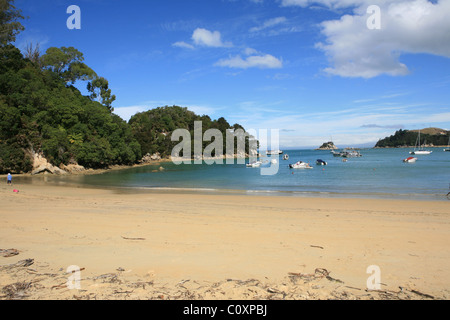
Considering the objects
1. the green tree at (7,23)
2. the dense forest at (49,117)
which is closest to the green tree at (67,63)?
the dense forest at (49,117)

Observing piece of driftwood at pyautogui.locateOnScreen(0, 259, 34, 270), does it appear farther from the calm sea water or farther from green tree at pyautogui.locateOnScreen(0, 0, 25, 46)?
green tree at pyautogui.locateOnScreen(0, 0, 25, 46)

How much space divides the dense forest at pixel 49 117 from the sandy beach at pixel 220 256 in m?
35.1

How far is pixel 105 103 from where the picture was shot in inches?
2958

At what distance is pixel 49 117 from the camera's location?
4559cm

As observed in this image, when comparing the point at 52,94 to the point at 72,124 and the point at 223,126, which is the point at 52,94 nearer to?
the point at 72,124

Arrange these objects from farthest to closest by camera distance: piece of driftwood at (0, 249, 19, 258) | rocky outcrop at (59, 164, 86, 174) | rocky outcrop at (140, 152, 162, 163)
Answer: rocky outcrop at (140, 152, 162, 163), rocky outcrop at (59, 164, 86, 174), piece of driftwood at (0, 249, 19, 258)

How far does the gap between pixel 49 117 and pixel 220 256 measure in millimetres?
48422

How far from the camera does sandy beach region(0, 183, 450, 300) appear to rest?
16.3ft

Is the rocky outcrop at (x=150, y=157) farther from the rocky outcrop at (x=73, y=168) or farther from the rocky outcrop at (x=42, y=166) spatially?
the rocky outcrop at (x=42, y=166)

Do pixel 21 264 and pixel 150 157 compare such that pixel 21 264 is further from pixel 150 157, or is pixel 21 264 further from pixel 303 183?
pixel 150 157

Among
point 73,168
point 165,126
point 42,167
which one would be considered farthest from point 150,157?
point 42,167

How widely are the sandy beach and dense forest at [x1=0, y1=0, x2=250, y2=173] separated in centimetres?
3513

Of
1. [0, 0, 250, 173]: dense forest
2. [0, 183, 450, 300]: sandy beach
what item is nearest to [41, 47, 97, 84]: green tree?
[0, 0, 250, 173]: dense forest

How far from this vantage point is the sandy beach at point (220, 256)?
4.96 metres
